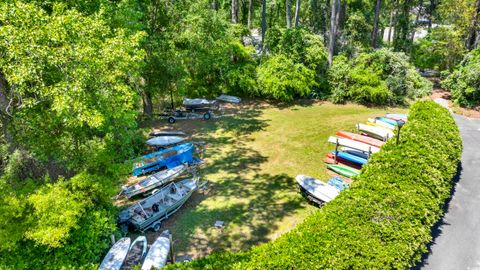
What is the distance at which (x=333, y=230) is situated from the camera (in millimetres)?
8992

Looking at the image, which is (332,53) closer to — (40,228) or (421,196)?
(421,196)

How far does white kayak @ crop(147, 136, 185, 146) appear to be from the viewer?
18.7 meters

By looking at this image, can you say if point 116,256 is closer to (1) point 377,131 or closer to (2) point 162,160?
(2) point 162,160

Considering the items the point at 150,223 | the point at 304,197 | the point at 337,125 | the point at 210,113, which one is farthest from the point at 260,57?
the point at 150,223

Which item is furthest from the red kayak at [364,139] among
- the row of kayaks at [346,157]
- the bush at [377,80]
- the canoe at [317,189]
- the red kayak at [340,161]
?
the bush at [377,80]

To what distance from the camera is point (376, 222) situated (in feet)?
31.0

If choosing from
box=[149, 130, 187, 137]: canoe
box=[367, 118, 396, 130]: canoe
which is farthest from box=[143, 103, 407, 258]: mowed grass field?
box=[367, 118, 396, 130]: canoe

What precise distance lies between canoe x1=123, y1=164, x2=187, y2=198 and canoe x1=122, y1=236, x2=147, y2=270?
3476 millimetres

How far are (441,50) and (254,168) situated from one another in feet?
81.5

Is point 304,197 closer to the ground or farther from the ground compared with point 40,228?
closer to the ground

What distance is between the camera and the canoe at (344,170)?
52.1 feet

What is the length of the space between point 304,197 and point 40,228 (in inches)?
411

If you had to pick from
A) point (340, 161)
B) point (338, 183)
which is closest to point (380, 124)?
point (340, 161)

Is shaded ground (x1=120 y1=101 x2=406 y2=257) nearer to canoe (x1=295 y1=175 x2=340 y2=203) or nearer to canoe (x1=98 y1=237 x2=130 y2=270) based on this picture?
canoe (x1=295 y1=175 x2=340 y2=203)
